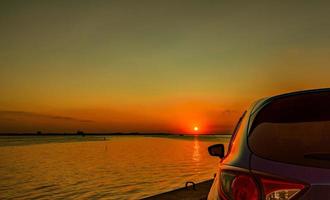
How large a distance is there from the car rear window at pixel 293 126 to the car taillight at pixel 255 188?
18 cm

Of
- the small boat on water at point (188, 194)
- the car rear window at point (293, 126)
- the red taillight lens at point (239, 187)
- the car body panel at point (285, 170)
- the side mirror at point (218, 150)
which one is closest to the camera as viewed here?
the car body panel at point (285, 170)

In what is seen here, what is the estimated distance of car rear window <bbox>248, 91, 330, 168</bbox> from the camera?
2.23m

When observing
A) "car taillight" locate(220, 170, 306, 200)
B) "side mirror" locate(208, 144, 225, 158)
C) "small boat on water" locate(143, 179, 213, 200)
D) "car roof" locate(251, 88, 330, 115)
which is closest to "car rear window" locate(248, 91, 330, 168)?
"car roof" locate(251, 88, 330, 115)

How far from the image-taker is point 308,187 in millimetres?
1834

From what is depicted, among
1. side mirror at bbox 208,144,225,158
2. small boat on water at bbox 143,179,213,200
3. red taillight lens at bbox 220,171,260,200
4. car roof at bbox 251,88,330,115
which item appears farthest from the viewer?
small boat on water at bbox 143,179,213,200

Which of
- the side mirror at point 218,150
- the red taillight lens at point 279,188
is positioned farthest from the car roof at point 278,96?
the side mirror at point 218,150

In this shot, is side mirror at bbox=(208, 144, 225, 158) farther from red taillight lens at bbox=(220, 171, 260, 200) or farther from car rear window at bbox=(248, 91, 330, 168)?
red taillight lens at bbox=(220, 171, 260, 200)

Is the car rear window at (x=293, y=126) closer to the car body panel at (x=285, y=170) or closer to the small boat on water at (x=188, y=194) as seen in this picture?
the car body panel at (x=285, y=170)

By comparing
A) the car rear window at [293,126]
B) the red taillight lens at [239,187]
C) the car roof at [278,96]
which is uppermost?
the car roof at [278,96]

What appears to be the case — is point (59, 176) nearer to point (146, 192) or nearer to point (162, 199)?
point (146, 192)

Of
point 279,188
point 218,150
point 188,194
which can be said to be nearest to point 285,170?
point 279,188

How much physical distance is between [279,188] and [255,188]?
0.50 feet

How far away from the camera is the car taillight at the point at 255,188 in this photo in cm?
190

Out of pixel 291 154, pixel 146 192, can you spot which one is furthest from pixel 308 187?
pixel 146 192
